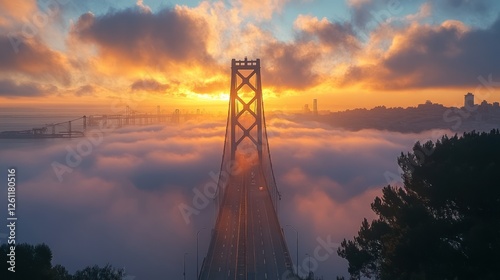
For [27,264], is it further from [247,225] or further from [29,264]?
[247,225]

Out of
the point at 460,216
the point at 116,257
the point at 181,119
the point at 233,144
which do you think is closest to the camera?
the point at 460,216

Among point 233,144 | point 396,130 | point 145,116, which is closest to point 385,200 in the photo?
point 233,144

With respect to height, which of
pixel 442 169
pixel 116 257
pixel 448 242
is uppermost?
pixel 442 169

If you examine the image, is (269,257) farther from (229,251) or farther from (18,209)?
(18,209)

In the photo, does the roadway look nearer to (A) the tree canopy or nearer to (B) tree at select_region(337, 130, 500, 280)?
(B) tree at select_region(337, 130, 500, 280)

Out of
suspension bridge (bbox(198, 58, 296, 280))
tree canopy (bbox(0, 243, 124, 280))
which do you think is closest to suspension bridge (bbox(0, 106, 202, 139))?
suspension bridge (bbox(198, 58, 296, 280))

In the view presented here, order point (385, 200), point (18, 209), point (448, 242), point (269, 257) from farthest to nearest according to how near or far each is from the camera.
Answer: point (18, 209)
point (269, 257)
point (385, 200)
point (448, 242)
